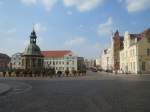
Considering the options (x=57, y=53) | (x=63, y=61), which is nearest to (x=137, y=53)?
(x=63, y=61)

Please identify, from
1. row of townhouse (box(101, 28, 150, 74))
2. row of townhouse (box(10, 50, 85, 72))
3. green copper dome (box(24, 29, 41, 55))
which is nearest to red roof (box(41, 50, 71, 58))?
row of townhouse (box(10, 50, 85, 72))

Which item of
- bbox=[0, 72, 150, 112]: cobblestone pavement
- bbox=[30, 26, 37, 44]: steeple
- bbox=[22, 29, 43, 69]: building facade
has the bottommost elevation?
bbox=[0, 72, 150, 112]: cobblestone pavement

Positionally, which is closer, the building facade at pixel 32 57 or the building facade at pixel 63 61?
the building facade at pixel 32 57

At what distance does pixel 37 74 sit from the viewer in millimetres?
70562

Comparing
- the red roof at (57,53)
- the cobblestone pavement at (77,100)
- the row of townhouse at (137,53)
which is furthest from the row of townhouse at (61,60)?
the cobblestone pavement at (77,100)

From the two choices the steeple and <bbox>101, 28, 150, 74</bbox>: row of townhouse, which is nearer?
<bbox>101, 28, 150, 74</bbox>: row of townhouse

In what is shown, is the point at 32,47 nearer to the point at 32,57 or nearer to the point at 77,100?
the point at 32,57

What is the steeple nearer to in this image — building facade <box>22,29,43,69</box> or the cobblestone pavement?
building facade <box>22,29,43,69</box>

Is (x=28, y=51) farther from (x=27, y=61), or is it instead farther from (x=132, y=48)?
(x=132, y=48)

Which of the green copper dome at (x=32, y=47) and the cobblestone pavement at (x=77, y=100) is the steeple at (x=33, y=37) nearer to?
the green copper dome at (x=32, y=47)

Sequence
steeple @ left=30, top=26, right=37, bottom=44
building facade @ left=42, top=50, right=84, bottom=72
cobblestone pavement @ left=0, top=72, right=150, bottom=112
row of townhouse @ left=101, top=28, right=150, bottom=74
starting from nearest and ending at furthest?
1. cobblestone pavement @ left=0, top=72, right=150, bottom=112
2. row of townhouse @ left=101, top=28, right=150, bottom=74
3. steeple @ left=30, top=26, right=37, bottom=44
4. building facade @ left=42, top=50, right=84, bottom=72

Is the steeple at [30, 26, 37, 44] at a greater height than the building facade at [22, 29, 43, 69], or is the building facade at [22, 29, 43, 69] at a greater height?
the steeple at [30, 26, 37, 44]

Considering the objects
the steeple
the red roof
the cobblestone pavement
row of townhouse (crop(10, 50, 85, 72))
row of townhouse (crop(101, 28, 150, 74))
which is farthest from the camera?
the red roof

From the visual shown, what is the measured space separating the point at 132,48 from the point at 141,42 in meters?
5.25
